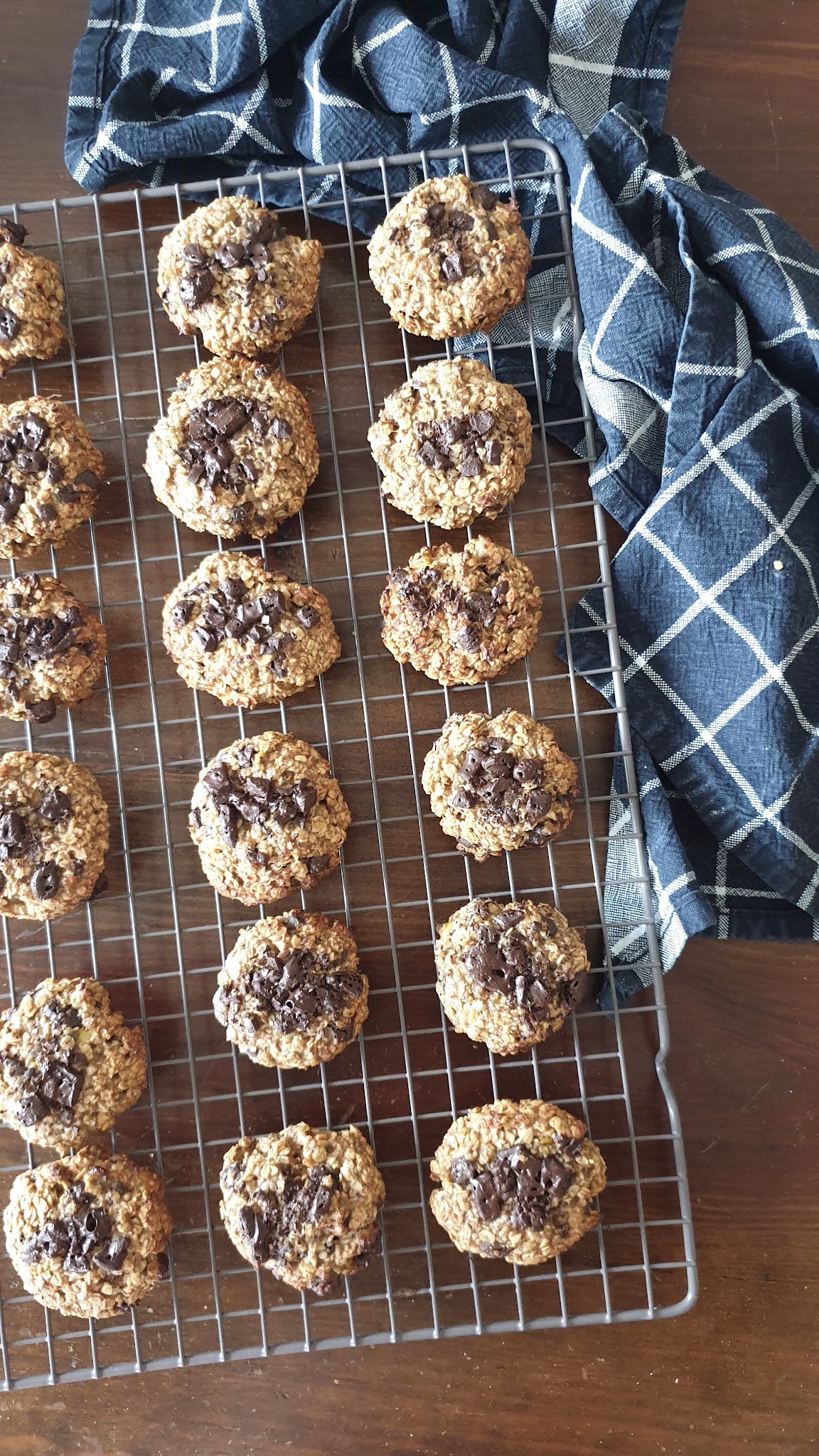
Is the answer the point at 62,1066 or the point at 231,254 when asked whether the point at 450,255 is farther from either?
the point at 62,1066

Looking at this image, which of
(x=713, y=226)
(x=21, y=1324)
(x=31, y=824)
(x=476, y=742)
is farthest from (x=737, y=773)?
(x=21, y=1324)

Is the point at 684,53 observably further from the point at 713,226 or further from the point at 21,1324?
the point at 21,1324

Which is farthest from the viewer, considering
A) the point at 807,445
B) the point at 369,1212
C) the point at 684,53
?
the point at 684,53

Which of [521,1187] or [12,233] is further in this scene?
[12,233]

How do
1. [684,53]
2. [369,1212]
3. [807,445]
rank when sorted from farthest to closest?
[684,53], [807,445], [369,1212]

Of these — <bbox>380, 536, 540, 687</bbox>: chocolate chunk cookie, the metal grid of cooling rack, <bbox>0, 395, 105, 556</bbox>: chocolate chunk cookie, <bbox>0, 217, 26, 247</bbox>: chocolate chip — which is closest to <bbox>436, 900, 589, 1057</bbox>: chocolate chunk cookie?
the metal grid of cooling rack

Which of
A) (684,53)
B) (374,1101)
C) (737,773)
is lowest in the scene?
(374,1101)

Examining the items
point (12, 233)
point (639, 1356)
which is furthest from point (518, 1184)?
point (12, 233)
